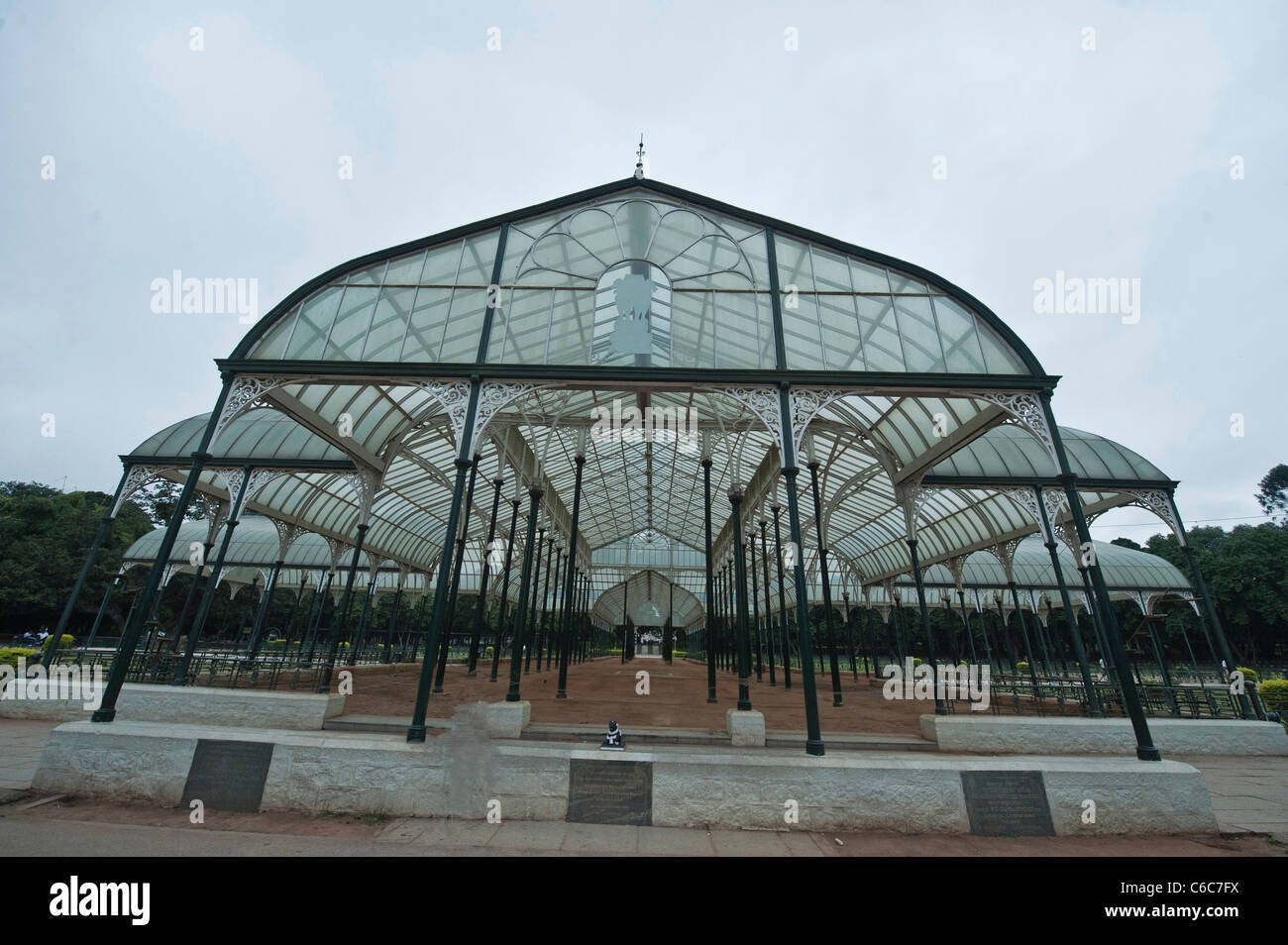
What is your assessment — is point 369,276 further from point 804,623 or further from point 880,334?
point 804,623

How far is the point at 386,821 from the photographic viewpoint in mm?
6457

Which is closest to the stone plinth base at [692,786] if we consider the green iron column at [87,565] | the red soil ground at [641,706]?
the red soil ground at [641,706]

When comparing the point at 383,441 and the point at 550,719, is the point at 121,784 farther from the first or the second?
the point at 383,441

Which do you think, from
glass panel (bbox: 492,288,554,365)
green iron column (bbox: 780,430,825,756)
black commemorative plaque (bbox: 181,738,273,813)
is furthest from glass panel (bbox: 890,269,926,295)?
black commemorative plaque (bbox: 181,738,273,813)

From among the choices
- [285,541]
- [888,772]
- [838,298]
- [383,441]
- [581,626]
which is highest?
[838,298]

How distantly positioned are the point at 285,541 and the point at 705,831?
2038cm

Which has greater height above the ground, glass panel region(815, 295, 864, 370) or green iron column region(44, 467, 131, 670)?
glass panel region(815, 295, 864, 370)

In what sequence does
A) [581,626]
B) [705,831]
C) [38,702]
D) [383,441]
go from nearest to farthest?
[705,831] < [38,702] < [383,441] < [581,626]

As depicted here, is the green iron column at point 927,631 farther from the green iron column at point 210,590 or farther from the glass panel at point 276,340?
the green iron column at point 210,590

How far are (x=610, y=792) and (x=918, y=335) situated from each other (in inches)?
374

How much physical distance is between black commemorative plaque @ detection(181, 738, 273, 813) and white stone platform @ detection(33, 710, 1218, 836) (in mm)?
124

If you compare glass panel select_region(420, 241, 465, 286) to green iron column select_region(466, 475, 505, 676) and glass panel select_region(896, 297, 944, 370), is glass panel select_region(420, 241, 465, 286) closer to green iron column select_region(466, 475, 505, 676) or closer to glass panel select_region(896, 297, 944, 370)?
green iron column select_region(466, 475, 505, 676)

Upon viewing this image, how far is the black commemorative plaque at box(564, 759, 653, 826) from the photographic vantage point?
647 centimetres
